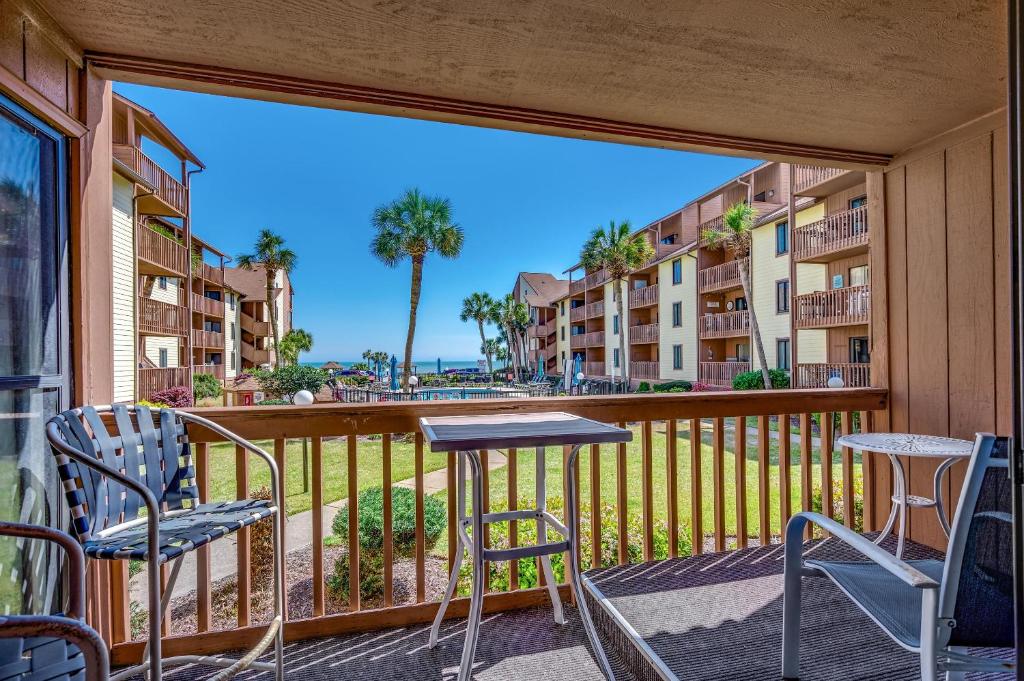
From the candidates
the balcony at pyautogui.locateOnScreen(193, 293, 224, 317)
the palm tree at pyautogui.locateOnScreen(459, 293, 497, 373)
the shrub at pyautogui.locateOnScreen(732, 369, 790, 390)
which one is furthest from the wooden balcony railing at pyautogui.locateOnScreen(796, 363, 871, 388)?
the palm tree at pyautogui.locateOnScreen(459, 293, 497, 373)

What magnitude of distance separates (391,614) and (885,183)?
11.2 feet

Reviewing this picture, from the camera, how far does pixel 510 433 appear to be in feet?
5.48

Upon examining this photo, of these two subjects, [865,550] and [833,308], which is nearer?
[865,550]

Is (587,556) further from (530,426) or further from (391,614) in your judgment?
(530,426)

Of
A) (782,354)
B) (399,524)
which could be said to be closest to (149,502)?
(399,524)

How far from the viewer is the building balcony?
19.3 metres

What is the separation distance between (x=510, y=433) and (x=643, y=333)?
62.3ft

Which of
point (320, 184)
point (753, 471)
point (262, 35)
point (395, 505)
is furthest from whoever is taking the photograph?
point (320, 184)

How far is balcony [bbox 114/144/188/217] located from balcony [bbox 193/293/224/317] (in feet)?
19.1

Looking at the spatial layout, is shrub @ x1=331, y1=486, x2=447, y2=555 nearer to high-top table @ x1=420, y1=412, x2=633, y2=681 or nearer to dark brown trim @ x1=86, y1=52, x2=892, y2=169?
high-top table @ x1=420, y1=412, x2=633, y2=681

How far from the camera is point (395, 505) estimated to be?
3885 mm

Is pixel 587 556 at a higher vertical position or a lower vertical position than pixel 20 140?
lower

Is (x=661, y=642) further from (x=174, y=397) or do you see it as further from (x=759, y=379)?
(x=759, y=379)

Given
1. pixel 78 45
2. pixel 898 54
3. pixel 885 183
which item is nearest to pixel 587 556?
pixel 885 183
